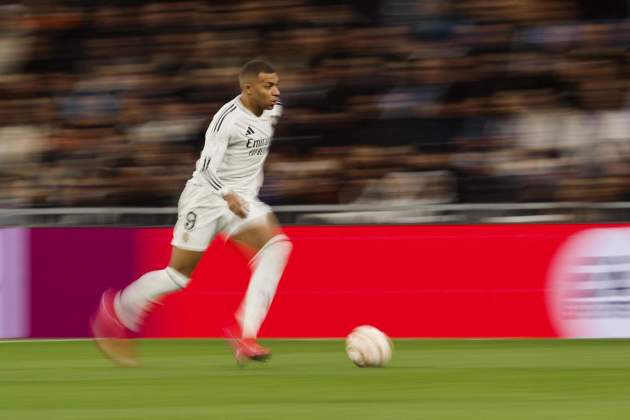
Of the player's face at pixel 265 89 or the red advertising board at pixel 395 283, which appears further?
the red advertising board at pixel 395 283

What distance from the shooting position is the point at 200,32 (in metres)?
14.6

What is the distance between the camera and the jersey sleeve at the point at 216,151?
8914 millimetres

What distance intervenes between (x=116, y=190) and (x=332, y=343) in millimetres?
3110

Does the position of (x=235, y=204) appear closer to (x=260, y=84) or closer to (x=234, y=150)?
(x=234, y=150)

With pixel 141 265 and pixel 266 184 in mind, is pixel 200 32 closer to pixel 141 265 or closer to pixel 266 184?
pixel 266 184

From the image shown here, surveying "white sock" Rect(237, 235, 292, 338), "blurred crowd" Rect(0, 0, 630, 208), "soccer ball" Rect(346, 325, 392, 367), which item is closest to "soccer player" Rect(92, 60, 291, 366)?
"white sock" Rect(237, 235, 292, 338)

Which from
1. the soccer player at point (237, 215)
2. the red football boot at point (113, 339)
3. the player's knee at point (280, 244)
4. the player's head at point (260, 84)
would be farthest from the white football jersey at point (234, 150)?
the red football boot at point (113, 339)

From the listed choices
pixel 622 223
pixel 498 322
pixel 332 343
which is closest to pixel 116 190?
pixel 332 343

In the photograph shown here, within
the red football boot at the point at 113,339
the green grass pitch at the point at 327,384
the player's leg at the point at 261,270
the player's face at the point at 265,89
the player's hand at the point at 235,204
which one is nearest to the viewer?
the green grass pitch at the point at 327,384

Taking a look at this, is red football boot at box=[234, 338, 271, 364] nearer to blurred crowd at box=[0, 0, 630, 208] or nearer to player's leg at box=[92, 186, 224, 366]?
player's leg at box=[92, 186, 224, 366]

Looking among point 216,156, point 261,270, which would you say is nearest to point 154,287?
point 261,270

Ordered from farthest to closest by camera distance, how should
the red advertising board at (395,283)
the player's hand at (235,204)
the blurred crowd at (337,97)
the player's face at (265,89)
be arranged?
1. the blurred crowd at (337,97)
2. the red advertising board at (395,283)
3. the player's face at (265,89)
4. the player's hand at (235,204)

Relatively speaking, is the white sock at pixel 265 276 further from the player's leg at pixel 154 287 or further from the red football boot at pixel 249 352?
the player's leg at pixel 154 287

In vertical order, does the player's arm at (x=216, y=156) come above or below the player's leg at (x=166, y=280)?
above
